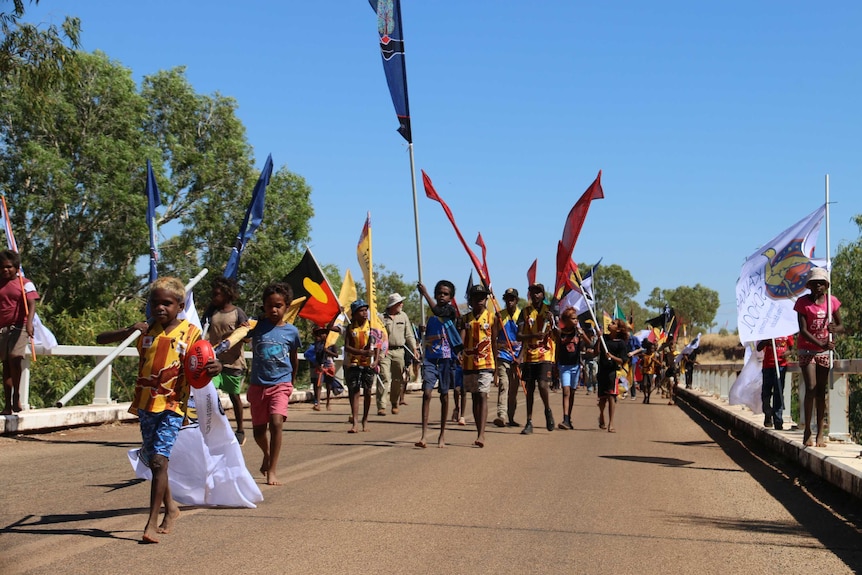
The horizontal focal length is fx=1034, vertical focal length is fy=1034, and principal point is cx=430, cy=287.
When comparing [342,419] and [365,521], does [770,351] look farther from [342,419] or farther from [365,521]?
[365,521]

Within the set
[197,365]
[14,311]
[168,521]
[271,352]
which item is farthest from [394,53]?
[168,521]

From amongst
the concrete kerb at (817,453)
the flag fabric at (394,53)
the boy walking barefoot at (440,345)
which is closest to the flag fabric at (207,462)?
the concrete kerb at (817,453)

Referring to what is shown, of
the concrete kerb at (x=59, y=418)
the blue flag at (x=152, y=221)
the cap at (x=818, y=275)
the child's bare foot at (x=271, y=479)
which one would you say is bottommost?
the child's bare foot at (x=271, y=479)

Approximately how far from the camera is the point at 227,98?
144 feet

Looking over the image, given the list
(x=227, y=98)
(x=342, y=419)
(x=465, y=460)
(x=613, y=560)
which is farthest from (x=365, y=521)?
(x=227, y=98)

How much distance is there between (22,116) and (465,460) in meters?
29.6

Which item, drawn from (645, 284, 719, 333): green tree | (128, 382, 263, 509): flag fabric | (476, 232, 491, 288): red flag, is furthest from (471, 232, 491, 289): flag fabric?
(645, 284, 719, 333): green tree

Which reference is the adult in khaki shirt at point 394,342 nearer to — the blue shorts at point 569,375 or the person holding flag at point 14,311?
the blue shorts at point 569,375

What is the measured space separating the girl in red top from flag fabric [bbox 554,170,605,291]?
Result: 13.9 feet

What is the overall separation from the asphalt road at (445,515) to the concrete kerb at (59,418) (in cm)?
25

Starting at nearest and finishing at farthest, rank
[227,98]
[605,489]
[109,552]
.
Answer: [109,552] < [605,489] < [227,98]

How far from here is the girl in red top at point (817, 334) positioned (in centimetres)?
1039

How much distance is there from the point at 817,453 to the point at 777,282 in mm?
2578

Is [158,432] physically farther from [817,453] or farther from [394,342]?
[394,342]
